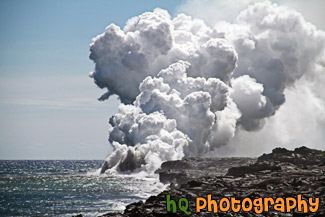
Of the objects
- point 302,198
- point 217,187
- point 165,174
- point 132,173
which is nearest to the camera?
point 302,198

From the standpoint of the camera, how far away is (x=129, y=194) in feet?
328

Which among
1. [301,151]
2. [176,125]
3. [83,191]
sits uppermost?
[176,125]

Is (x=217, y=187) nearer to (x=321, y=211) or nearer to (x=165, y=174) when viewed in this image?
(x=321, y=211)

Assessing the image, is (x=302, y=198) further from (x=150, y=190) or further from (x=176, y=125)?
(x=176, y=125)

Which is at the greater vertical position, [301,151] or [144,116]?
[144,116]

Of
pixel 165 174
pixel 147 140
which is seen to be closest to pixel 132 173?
pixel 147 140

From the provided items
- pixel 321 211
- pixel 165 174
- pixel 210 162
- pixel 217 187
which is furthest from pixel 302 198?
pixel 210 162

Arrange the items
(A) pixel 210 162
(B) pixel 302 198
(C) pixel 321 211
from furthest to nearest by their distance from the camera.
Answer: (A) pixel 210 162 < (B) pixel 302 198 < (C) pixel 321 211

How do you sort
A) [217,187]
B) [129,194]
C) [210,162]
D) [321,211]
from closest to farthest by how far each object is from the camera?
[321,211] → [217,187] → [129,194] → [210,162]

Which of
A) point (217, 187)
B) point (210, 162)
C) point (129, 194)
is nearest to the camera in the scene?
point (217, 187)

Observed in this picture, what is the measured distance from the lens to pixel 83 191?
109750 millimetres

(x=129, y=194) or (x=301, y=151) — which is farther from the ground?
(x=301, y=151)

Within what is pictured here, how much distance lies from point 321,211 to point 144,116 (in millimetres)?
131661

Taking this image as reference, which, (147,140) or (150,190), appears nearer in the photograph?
(150,190)
